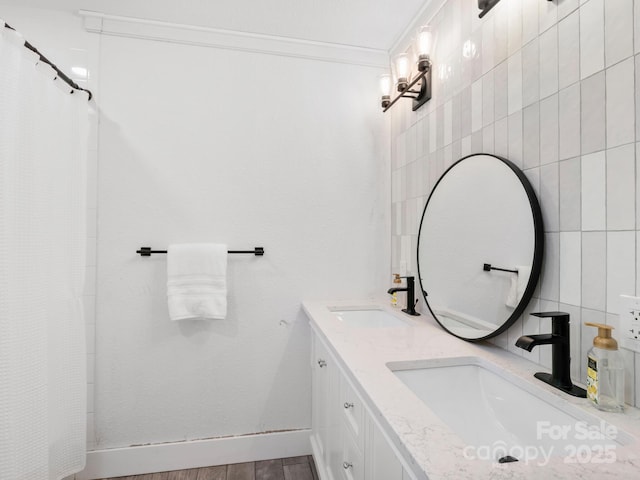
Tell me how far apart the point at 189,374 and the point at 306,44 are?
1.98 metres

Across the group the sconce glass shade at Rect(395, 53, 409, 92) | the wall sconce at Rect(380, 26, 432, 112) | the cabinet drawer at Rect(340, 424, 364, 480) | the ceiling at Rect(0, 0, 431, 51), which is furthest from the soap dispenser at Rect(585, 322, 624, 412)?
the ceiling at Rect(0, 0, 431, 51)

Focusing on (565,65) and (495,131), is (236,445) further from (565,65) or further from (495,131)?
(565,65)

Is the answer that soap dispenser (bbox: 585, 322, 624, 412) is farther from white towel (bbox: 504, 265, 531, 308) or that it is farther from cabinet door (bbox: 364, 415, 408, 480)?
cabinet door (bbox: 364, 415, 408, 480)

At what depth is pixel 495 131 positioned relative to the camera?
1225mm

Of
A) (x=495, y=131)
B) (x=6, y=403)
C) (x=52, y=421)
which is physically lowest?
(x=52, y=421)

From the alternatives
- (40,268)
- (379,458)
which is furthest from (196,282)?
(379,458)

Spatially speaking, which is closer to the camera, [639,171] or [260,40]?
[639,171]

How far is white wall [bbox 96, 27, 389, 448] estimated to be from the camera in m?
1.81

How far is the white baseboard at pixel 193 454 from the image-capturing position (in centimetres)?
178

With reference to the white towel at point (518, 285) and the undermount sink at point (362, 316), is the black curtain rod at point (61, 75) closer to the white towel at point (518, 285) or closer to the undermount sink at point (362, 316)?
the undermount sink at point (362, 316)

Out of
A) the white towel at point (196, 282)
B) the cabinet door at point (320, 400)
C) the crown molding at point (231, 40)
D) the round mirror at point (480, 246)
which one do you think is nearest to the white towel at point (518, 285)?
the round mirror at point (480, 246)

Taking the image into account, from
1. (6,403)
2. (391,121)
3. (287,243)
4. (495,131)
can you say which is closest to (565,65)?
(495,131)

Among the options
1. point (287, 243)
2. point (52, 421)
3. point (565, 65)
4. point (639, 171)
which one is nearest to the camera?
point (639, 171)

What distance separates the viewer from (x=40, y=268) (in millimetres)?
1298
